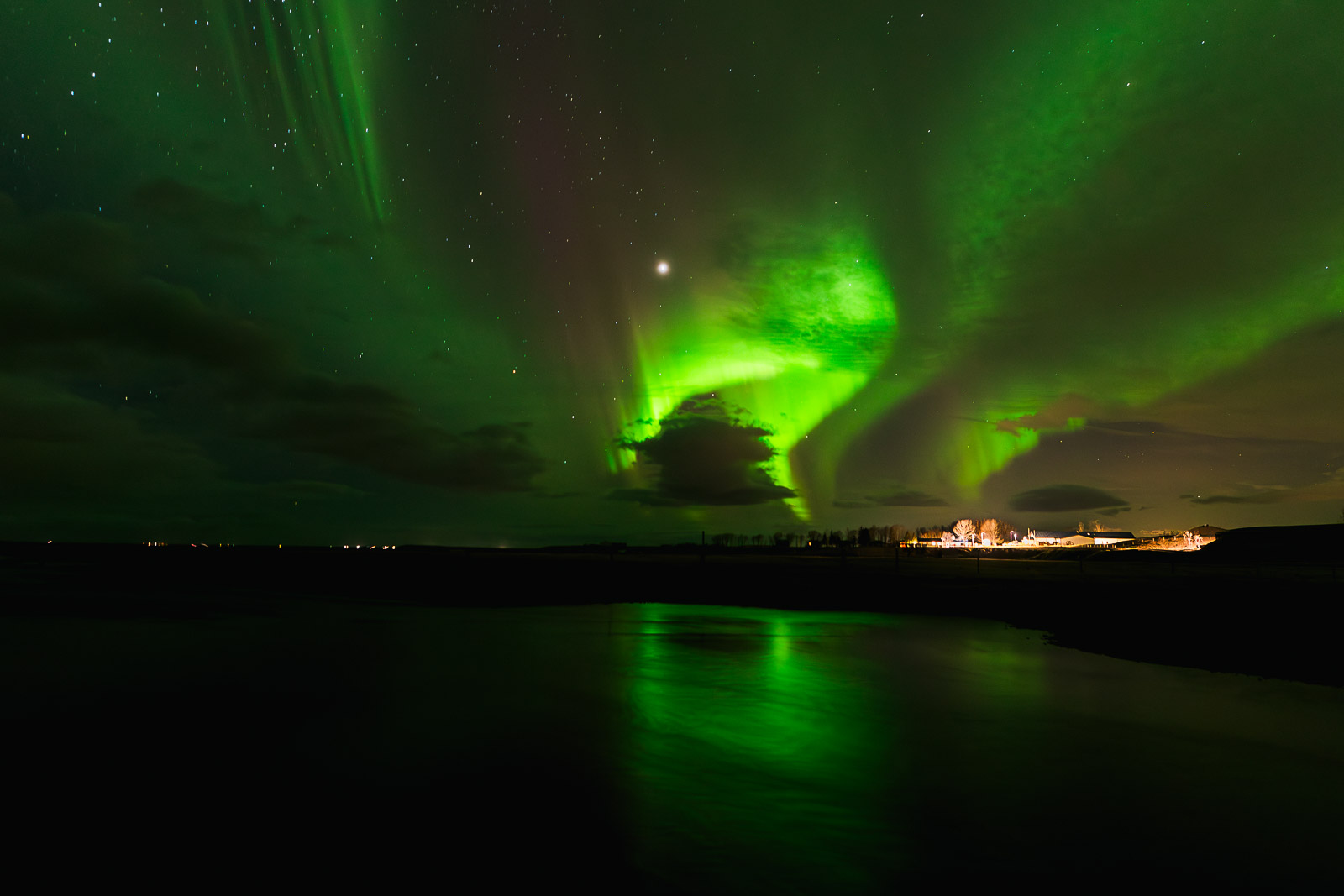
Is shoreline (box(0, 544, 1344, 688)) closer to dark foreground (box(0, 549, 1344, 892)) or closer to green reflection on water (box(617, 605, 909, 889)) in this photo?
dark foreground (box(0, 549, 1344, 892))

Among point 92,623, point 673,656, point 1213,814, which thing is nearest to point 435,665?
point 673,656

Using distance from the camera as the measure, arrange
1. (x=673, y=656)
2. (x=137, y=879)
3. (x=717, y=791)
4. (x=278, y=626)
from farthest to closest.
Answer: (x=278, y=626) → (x=673, y=656) → (x=717, y=791) → (x=137, y=879)

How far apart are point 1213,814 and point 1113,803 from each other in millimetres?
1213

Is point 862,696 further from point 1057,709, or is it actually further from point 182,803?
point 182,803

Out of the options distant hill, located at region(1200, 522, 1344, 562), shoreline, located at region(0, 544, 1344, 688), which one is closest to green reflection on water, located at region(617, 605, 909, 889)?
shoreline, located at region(0, 544, 1344, 688)

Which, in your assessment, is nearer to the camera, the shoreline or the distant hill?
the shoreline

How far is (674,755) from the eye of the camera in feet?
41.0

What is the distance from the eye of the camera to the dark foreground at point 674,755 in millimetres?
8039

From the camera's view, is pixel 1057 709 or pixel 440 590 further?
pixel 440 590

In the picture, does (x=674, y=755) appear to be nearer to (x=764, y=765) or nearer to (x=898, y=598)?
(x=764, y=765)

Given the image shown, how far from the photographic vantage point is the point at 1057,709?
1552cm

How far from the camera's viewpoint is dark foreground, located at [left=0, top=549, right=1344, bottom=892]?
26.4 ft

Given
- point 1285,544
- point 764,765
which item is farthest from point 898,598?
point 1285,544

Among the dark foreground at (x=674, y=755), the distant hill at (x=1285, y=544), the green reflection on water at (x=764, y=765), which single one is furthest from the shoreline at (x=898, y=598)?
the distant hill at (x=1285, y=544)
